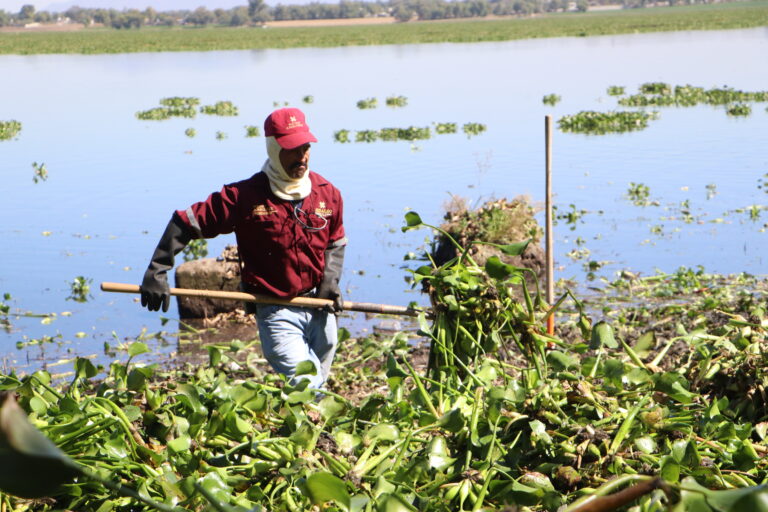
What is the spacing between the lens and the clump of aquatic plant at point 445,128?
68.1 feet

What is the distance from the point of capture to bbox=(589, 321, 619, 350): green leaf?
3770 mm

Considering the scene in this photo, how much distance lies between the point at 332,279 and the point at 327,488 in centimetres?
260

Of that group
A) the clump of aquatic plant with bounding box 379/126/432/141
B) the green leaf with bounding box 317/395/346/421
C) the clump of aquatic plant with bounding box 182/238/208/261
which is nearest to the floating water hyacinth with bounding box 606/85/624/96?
the clump of aquatic plant with bounding box 379/126/432/141

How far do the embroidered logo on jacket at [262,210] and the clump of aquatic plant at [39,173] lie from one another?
12332 mm

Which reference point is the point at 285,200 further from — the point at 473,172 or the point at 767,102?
the point at 767,102

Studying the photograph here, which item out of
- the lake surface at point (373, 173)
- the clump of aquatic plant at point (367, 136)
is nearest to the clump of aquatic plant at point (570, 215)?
the lake surface at point (373, 173)

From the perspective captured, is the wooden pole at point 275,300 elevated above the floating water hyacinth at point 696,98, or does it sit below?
above

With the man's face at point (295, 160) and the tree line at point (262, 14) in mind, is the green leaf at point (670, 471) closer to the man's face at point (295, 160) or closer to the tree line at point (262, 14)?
the man's face at point (295, 160)

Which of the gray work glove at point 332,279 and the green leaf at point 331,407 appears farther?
the gray work glove at point 332,279

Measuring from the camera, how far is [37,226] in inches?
496

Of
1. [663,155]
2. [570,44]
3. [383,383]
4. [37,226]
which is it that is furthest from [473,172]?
[570,44]

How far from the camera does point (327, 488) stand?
2.46 metres

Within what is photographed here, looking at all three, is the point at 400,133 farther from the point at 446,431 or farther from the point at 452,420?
the point at 452,420

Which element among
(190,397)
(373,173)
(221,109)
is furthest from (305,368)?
(221,109)
